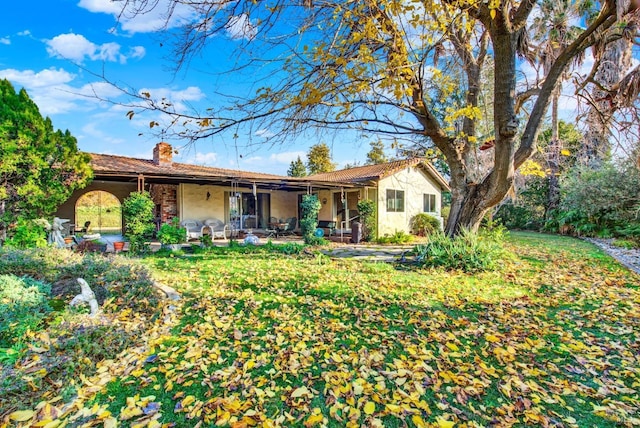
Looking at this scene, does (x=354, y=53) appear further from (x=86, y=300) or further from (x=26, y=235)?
(x=26, y=235)

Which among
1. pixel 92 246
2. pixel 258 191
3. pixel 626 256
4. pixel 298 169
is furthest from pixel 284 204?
pixel 626 256

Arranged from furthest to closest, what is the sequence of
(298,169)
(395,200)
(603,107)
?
(298,169) → (395,200) → (603,107)

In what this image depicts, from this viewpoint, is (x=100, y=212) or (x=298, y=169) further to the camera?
(x=298, y=169)

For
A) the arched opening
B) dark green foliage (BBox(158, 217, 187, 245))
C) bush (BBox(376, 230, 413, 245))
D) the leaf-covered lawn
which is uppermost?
the arched opening

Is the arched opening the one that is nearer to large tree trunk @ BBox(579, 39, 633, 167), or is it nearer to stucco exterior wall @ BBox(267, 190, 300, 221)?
stucco exterior wall @ BBox(267, 190, 300, 221)

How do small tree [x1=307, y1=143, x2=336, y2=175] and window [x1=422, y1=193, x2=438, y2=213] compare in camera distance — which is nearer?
window [x1=422, y1=193, x2=438, y2=213]

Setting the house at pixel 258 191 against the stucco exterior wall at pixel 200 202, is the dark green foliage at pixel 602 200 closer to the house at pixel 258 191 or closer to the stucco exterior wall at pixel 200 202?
the house at pixel 258 191

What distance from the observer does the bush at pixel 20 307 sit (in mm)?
3088

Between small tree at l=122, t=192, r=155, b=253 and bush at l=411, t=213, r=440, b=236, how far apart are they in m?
13.0

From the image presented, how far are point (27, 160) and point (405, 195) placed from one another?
599 inches

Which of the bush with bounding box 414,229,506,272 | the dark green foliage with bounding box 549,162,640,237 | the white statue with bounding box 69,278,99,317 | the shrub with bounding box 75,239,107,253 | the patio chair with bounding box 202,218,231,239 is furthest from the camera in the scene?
the patio chair with bounding box 202,218,231,239

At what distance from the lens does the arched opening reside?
2041 centimetres

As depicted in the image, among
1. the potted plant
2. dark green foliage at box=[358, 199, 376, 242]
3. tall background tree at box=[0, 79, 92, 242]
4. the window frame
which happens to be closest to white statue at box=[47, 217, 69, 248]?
tall background tree at box=[0, 79, 92, 242]

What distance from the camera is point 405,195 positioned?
17141mm
